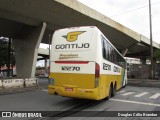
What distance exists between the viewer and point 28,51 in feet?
97.8

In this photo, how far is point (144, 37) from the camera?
54.3m

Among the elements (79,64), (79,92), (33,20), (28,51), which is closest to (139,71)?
(28,51)

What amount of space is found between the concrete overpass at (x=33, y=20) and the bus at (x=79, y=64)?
1155cm

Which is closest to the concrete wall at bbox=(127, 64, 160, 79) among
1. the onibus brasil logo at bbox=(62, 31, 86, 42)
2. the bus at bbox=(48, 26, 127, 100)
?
the bus at bbox=(48, 26, 127, 100)

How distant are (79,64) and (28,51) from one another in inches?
735

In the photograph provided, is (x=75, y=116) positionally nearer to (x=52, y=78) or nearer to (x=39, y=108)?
(x=39, y=108)

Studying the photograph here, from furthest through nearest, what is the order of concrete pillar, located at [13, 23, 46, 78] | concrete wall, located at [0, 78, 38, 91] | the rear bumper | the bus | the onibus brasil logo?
concrete pillar, located at [13, 23, 46, 78]
concrete wall, located at [0, 78, 38, 91]
the onibus brasil logo
the bus
the rear bumper

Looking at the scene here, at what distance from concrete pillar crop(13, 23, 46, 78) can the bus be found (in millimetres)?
15926

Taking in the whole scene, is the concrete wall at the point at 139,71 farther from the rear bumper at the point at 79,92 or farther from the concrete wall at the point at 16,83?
the rear bumper at the point at 79,92

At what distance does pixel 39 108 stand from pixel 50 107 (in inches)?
21.2

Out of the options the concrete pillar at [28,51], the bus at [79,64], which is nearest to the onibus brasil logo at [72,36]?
the bus at [79,64]

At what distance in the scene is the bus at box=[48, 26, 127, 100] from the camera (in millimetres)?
11742

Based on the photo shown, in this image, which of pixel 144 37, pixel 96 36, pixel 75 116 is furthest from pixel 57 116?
pixel 144 37

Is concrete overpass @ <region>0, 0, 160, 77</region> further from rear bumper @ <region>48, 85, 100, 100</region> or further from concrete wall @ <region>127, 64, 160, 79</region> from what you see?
concrete wall @ <region>127, 64, 160, 79</region>
